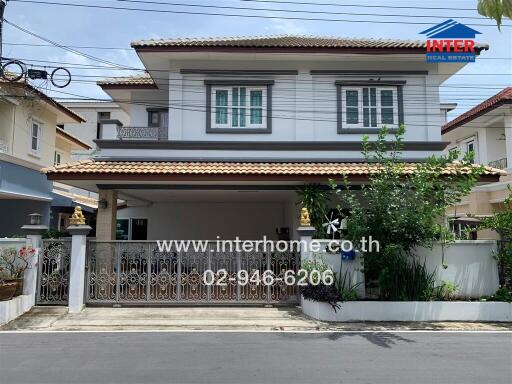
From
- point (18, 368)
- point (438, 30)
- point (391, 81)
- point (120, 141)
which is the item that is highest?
point (438, 30)

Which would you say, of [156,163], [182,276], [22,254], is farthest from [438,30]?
[22,254]

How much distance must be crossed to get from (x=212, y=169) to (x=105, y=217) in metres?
3.43

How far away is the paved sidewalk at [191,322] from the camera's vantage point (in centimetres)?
904

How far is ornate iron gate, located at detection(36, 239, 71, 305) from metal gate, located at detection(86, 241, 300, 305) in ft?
1.75

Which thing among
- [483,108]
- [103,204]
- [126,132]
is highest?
[483,108]

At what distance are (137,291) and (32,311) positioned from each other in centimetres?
233

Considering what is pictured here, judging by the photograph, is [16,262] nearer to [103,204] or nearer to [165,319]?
[103,204]

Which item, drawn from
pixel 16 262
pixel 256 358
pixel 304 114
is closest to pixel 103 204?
pixel 16 262

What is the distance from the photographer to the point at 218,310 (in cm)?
1055

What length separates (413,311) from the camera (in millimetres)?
9758

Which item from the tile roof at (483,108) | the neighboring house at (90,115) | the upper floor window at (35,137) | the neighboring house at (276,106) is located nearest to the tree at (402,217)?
the neighboring house at (276,106)

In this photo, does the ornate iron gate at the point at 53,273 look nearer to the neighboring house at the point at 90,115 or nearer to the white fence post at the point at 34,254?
the white fence post at the point at 34,254

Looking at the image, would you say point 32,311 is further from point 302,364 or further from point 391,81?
point 391,81

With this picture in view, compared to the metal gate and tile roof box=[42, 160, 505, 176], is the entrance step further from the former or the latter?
tile roof box=[42, 160, 505, 176]
